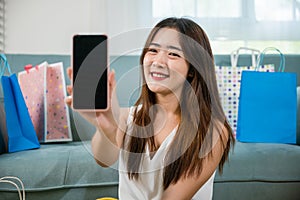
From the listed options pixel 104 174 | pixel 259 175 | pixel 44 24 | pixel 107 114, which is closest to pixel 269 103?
pixel 259 175

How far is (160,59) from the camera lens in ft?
2.52

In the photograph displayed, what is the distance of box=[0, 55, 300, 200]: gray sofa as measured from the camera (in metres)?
1.27

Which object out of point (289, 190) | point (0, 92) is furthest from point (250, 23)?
point (0, 92)

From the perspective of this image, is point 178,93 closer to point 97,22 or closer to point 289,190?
point 289,190

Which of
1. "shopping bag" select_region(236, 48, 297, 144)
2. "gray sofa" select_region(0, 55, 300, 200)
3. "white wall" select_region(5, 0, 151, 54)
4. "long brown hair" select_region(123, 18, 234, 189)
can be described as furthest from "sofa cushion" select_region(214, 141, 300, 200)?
"white wall" select_region(5, 0, 151, 54)

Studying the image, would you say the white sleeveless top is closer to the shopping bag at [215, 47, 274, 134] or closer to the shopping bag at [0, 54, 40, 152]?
the shopping bag at [0, 54, 40, 152]

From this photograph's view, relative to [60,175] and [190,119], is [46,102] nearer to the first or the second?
[60,175]

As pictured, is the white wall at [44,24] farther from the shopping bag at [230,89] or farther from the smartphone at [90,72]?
the smartphone at [90,72]

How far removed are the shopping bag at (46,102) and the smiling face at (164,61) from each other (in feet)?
3.17

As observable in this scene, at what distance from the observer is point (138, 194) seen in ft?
3.19

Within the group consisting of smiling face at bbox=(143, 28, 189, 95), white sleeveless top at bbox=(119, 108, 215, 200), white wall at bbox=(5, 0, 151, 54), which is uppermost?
white wall at bbox=(5, 0, 151, 54)

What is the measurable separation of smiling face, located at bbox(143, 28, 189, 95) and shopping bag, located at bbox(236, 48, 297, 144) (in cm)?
91

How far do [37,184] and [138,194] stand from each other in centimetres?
43

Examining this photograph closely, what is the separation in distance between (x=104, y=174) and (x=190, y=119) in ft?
1.63
